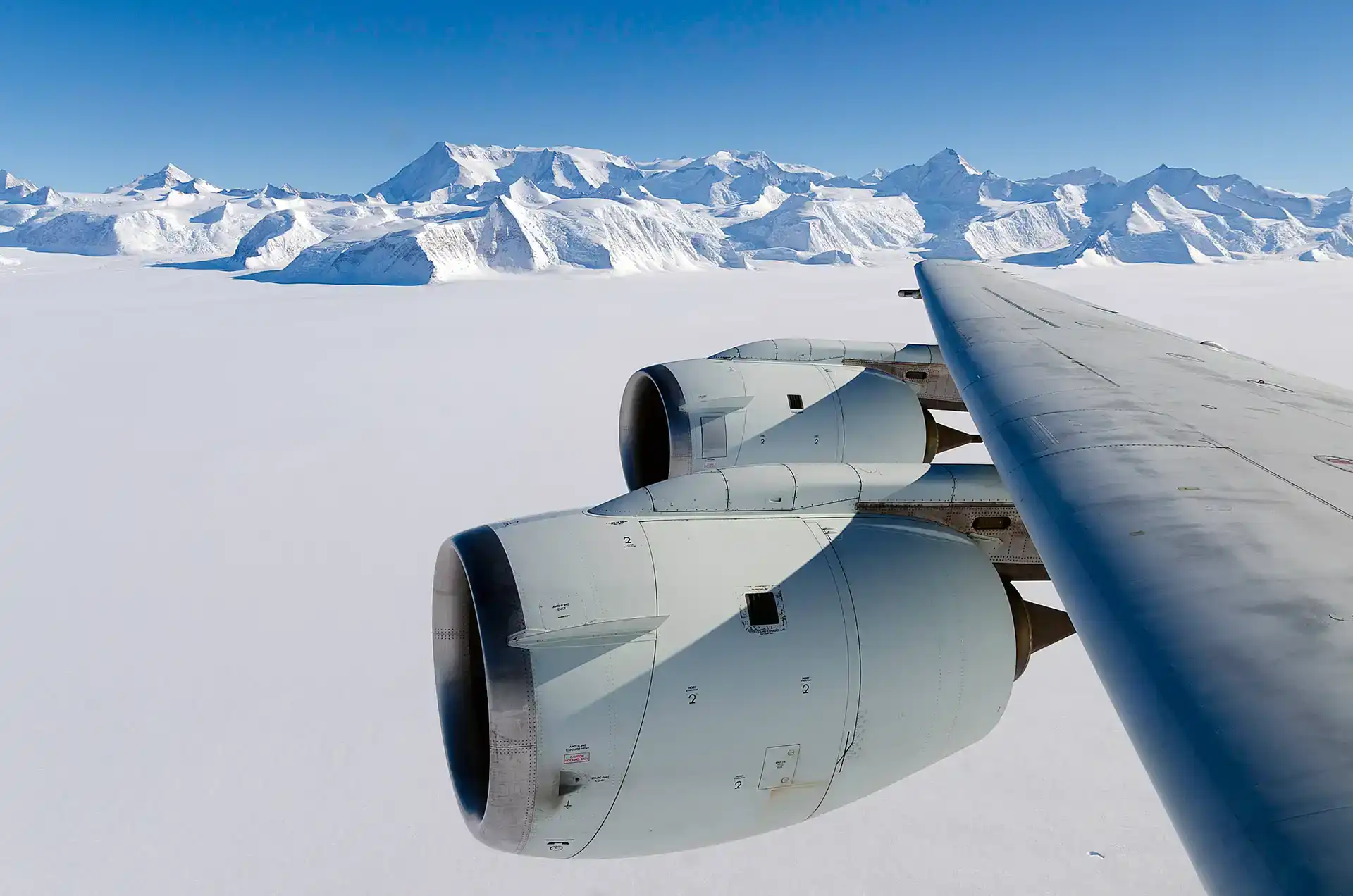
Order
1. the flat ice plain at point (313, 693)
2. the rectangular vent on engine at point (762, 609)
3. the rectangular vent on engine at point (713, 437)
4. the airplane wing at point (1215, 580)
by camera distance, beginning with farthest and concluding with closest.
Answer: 1. the rectangular vent on engine at point (713, 437)
2. the flat ice plain at point (313, 693)
3. the rectangular vent on engine at point (762, 609)
4. the airplane wing at point (1215, 580)

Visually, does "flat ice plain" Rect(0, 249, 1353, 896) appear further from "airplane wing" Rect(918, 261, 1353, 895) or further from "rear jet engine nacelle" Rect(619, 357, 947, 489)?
"airplane wing" Rect(918, 261, 1353, 895)

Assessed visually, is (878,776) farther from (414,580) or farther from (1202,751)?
(414,580)

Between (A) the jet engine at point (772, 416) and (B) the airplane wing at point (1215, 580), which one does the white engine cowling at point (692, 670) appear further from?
(A) the jet engine at point (772, 416)

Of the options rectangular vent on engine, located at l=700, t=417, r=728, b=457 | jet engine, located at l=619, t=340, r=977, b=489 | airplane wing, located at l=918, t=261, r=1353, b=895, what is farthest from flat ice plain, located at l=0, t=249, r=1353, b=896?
airplane wing, located at l=918, t=261, r=1353, b=895

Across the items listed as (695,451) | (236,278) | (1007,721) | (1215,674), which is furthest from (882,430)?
(236,278)

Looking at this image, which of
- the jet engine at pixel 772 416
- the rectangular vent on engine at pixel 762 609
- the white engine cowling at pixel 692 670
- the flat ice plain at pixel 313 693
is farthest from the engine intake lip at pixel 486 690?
the jet engine at pixel 772 416

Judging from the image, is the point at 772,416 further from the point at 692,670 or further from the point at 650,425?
the point at 692,670

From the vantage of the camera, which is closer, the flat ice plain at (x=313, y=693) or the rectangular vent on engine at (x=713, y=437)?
the flat ice plain at (x=313, y=693)

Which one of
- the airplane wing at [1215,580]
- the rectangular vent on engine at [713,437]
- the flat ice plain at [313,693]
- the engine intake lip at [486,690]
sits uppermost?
the airplane wing at [1215,580]
